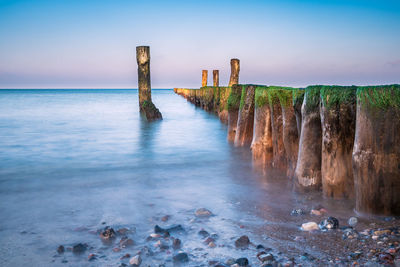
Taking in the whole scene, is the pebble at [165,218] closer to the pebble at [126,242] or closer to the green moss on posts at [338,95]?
the pebble at [126,242]

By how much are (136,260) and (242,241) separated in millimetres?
834

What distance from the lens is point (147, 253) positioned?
262cm

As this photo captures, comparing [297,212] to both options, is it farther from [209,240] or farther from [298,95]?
[298,95]

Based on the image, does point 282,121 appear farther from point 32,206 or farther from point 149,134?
point 149,134

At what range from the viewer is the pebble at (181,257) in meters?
2.53

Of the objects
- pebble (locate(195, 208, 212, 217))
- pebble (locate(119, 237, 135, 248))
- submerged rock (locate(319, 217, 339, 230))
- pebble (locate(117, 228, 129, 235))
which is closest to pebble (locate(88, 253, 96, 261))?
pebble (locate(119, 237, 135, 248))

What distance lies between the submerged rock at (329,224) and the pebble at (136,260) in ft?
5.04

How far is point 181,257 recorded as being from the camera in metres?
2.54

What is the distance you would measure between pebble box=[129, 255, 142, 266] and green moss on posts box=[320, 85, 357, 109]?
7.45ft

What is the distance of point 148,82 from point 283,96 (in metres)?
9.89

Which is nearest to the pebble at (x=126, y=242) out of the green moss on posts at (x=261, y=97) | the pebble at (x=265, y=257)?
the pebble at (x=265, y=257)

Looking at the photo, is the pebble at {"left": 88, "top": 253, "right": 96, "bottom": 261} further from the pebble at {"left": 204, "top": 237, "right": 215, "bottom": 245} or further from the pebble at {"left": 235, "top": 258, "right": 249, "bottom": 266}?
the pebble at {"left": 235, "top": 258, "right": 249, "bottom": 266}

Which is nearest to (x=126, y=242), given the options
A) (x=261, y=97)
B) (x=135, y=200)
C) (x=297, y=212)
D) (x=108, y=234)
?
(x=108, y=234)

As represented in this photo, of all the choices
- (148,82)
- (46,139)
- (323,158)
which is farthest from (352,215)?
(148,82)
